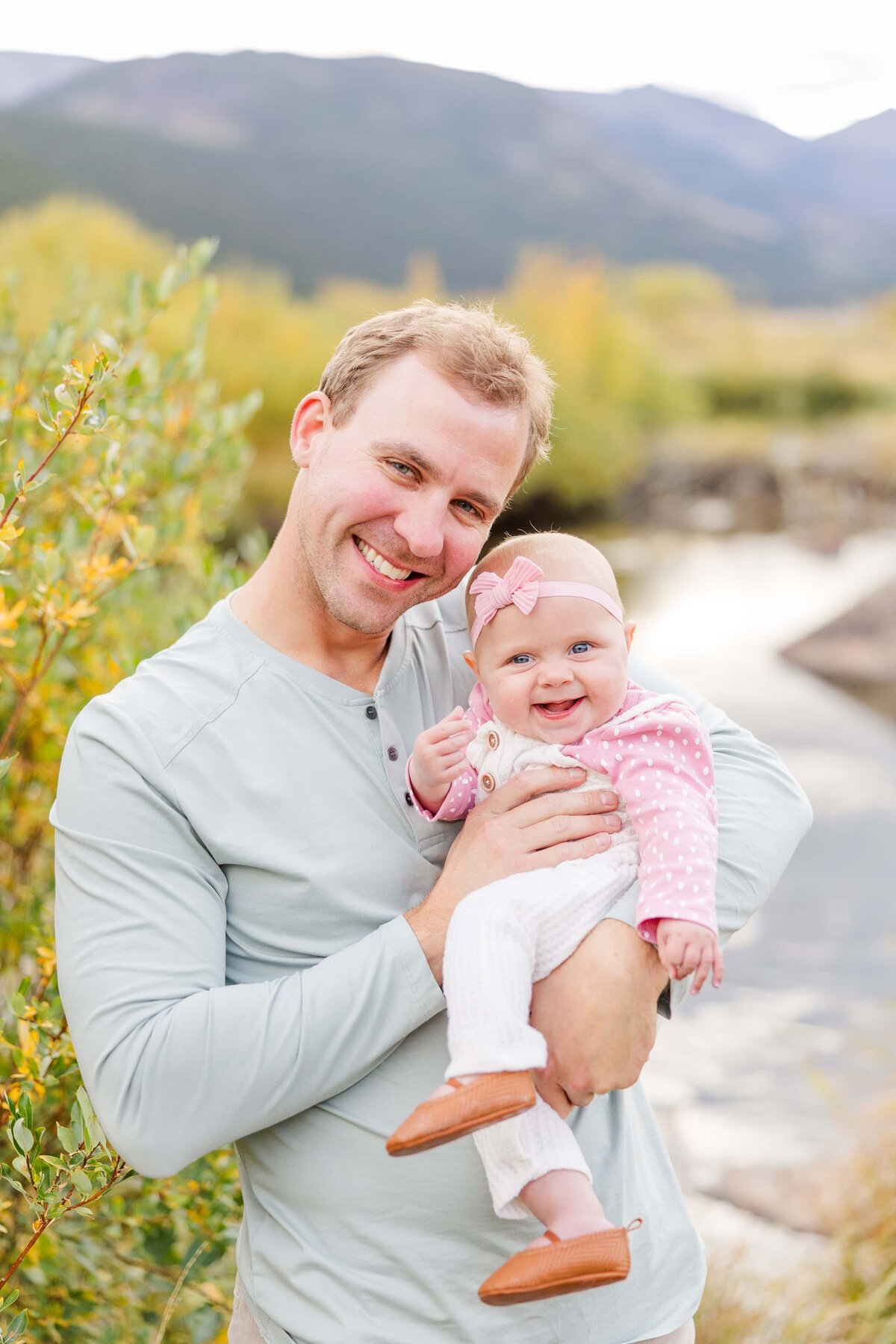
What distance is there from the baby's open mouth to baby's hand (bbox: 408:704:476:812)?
0.16m

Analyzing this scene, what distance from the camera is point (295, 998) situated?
1330 mm

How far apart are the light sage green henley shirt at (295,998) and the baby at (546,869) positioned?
67 mm

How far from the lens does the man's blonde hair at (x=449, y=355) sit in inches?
63.4

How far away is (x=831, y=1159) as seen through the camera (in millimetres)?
3736

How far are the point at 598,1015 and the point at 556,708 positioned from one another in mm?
480

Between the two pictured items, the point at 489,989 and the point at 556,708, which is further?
the point at 556,708

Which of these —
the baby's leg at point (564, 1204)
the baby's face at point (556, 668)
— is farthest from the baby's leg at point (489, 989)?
the baby's face at point (556, 668)

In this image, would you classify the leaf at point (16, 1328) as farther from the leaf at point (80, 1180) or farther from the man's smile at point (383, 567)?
the man's smile at point (383, 567)

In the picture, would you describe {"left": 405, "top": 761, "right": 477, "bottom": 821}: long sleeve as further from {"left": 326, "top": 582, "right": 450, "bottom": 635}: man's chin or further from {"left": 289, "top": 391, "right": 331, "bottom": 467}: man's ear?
{"left": 289, "top": 391, "right": 331, "bottom": 467}: man's ear

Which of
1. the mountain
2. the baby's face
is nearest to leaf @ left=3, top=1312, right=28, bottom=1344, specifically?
the baby's face

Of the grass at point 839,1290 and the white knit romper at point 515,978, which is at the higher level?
the white knit romper at point 515,978

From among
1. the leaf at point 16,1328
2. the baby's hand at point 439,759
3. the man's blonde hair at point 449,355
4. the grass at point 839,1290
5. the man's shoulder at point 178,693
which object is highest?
the man's blonde hair at point 449,355

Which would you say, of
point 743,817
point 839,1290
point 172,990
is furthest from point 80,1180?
point 839,1290

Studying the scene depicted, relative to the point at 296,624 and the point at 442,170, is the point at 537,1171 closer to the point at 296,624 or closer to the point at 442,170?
the point at 296,624
